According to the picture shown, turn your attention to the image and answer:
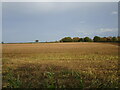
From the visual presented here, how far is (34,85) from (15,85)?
688 mm

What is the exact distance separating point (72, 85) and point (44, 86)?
3.41 ft

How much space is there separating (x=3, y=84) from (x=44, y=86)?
1692mm

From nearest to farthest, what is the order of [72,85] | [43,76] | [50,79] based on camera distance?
1. [72,85]
2. [50,79]
3. [43,76]

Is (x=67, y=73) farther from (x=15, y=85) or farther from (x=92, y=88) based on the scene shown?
(x=15, y=85)

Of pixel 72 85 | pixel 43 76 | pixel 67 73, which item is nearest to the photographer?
pixel 72 85

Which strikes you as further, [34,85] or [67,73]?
[67,73]

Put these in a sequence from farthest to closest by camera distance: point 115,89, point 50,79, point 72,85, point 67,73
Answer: point 67,73, point 50,79, point 72,85, point 115,89

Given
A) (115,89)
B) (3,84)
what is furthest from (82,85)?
(3,84)

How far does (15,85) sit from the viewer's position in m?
4.21

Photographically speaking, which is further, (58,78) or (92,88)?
(58,78)

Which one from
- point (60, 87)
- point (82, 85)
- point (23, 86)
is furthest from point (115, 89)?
point (23, 86)

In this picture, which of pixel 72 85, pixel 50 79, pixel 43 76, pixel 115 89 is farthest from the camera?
pixel 43 76

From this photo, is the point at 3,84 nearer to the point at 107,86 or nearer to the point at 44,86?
the point at 44,86

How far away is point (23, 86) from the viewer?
4.18 meters
